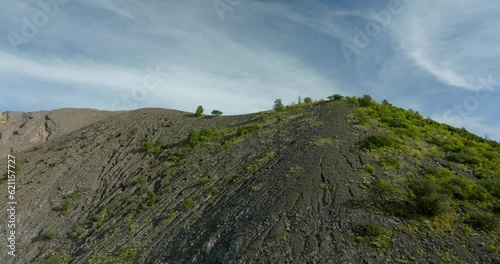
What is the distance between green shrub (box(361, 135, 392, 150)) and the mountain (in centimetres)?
8

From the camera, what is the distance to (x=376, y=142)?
1143 inches

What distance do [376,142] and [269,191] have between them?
9.93 m

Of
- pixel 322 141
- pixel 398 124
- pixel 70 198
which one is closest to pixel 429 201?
pixel 322 141

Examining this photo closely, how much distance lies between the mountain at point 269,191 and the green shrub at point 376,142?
8 centimetres

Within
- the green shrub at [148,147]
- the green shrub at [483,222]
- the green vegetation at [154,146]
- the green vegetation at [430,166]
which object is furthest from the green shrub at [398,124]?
the green shrub at [148,147]

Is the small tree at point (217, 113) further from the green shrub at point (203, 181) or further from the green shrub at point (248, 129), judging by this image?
the green shrub at point (203, 181)

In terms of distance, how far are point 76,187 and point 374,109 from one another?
103 feet

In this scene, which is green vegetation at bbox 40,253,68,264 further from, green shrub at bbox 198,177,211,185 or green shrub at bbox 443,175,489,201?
green shrub at bbox 443,175,489,201

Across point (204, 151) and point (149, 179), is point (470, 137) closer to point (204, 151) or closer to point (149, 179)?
point (204, 151)

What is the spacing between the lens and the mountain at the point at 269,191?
19.7m

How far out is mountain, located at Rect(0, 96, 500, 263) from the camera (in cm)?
1967

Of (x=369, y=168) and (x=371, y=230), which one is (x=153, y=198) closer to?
(x=369, y=168)

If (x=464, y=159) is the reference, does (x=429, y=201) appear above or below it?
below

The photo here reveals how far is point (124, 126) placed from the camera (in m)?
49.5
